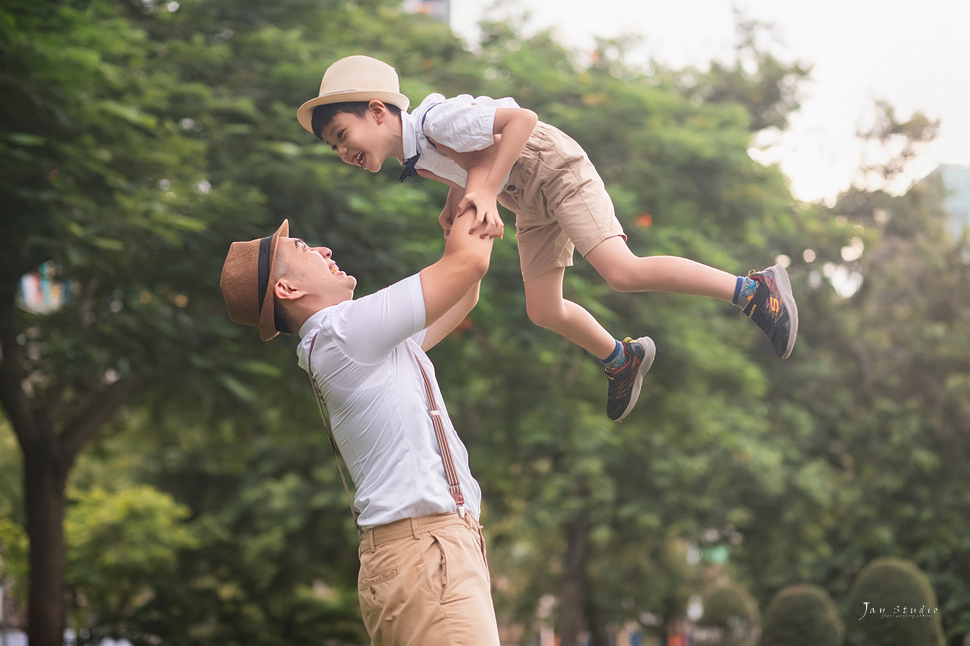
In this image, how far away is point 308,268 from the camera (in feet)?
8.70

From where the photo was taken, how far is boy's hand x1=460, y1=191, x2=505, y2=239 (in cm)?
249

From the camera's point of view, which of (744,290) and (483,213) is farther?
(744,290)

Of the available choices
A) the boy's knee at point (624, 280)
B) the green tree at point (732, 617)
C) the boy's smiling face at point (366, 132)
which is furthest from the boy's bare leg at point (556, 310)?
the green tree at point (732, 617)

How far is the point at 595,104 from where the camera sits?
10.6 m

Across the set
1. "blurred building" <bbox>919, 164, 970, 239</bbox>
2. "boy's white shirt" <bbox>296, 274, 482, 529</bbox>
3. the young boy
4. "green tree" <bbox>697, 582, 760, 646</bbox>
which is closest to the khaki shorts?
the young boy

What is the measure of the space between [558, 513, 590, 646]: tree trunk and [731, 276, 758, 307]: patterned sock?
15.2 meters

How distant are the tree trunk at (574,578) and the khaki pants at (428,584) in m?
15.7

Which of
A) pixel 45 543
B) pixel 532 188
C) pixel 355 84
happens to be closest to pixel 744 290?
pixel 532 188

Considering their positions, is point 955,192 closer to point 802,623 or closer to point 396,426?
point 802,623

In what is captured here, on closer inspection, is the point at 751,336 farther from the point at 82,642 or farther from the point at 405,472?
the point at 405,472

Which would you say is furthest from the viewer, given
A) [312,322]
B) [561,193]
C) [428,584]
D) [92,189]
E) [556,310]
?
[92,189]

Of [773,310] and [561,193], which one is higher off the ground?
[561,193]

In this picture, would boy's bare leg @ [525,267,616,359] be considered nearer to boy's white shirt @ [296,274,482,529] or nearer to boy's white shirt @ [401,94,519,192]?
boy's white shirt @ [401,94,519,192]

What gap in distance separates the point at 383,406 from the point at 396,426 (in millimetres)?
59
